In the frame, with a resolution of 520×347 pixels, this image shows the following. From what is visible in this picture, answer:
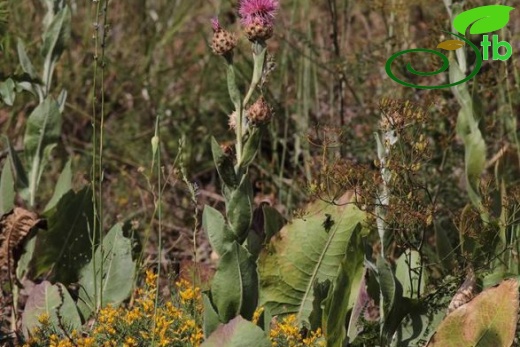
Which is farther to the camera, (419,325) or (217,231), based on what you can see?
(419,325)

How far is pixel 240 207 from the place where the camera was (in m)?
3.17

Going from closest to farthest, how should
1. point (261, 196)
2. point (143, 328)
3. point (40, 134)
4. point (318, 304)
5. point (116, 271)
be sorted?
point (143, 328) < point (318, 304) < point (116, 271) < point (40, 134) < point (261, 196)

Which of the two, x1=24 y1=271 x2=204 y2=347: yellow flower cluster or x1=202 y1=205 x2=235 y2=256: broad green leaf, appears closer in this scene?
x1=24 y1=271 x2=204 y2=347: yellow flower cluster

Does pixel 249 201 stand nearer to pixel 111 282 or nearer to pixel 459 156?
pixel 111 282

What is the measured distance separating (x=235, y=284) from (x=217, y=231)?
0.18m

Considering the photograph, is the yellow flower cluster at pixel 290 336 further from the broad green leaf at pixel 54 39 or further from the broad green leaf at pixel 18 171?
the broad green leaf at pixel 54 39

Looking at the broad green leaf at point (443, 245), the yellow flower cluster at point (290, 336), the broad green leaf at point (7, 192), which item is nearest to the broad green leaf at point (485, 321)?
the yellow flower cluster at point (290, 336)

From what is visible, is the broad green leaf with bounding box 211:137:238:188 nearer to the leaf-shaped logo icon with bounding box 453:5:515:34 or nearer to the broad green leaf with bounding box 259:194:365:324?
the broad green leaf with bounding box 259:194:365:324

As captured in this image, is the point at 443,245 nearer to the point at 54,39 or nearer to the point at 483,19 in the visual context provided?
the point at 483,19

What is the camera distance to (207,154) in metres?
5.77

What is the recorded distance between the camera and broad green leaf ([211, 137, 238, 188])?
10.2 ft

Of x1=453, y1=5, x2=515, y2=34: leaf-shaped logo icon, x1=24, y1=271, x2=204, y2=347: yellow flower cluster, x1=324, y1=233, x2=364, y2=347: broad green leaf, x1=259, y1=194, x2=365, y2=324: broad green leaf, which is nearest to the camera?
x1=24, y1=271, x2=204, y2=347: yellow flower cluster

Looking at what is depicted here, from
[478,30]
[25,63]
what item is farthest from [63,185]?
[478,30]

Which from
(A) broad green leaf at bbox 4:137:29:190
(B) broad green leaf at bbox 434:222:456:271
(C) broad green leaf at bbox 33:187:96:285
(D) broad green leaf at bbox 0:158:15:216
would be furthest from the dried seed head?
(D) broad green leaf at bbox 0:158:15:216
